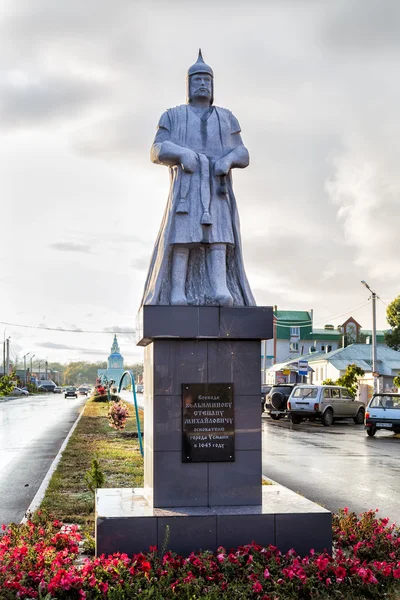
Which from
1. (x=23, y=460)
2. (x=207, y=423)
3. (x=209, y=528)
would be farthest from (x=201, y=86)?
(x=23, y=460)

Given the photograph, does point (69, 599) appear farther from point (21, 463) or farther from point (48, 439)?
point (48, 439)

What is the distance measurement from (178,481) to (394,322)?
195 feet

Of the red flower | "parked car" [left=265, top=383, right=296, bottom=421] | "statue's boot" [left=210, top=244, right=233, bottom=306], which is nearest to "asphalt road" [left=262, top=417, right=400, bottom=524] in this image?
"statue's boot" [left=210, top=244, right=233, bottom=306]

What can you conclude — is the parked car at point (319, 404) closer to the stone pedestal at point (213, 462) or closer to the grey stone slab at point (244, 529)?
the stone pedestal at point (213, 462)

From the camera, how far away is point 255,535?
6.66m

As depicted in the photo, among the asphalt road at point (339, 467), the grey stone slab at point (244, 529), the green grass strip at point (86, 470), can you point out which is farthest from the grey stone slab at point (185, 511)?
the asphalt road at point (339, 467)

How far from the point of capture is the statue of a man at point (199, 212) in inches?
301

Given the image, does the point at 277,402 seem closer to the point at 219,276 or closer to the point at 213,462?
the point at 219,276

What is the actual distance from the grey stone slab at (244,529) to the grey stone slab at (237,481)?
0.36 metres

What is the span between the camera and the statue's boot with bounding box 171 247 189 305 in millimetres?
7488

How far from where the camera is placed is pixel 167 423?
23.0ft

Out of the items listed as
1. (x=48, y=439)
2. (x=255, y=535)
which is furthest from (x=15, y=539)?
(x=48, y=439)

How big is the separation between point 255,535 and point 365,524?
1.45 metres

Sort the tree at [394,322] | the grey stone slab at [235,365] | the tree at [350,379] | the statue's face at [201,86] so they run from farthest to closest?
the tree at [394,322] → the tree at [350,379] → the statue's face at [201,86] → the grey stone slab at [235,365]
